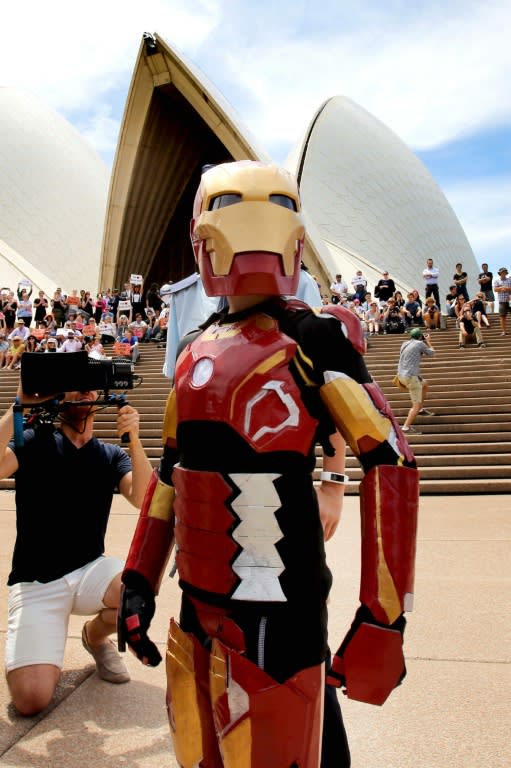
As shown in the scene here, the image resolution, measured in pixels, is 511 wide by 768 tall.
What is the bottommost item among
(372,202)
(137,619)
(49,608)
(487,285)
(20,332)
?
(49,608)

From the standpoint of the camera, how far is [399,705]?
2586mm

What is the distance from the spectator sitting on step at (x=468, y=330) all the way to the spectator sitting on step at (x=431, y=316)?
4.67 feet

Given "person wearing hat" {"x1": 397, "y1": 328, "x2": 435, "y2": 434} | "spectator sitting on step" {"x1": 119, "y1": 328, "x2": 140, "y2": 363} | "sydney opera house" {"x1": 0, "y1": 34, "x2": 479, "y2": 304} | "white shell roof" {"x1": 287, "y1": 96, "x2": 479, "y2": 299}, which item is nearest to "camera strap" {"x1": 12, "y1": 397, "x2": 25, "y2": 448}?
"person wearing hat" {"x1": 397, "y1": 328, "x2": 435, "y2": 434}

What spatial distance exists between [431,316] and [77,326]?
23.9 ft

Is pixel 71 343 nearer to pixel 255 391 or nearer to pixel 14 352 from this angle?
pixel 14 352

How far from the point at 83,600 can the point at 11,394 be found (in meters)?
9.82

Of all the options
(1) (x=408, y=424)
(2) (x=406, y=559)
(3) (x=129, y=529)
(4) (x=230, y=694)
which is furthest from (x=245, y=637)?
(1) (x=408, y=424)

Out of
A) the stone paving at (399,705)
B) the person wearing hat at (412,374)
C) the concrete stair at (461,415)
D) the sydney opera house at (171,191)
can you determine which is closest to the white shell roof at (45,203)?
the sydney opera house at (171,191)

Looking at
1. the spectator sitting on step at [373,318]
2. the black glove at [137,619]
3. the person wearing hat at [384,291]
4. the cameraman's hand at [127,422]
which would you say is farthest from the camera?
the person wearing hat at [384,291]

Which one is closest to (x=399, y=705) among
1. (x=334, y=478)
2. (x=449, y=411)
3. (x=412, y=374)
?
(x=334, y=478)

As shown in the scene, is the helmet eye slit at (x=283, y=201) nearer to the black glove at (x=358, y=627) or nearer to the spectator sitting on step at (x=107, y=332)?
the black glove at (x=358, y=627)

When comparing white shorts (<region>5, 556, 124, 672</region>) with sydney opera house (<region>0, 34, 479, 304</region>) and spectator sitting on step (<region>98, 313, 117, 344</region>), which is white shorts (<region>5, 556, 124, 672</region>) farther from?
sydney opera house (<region>0, 34, 479, 304</region>)

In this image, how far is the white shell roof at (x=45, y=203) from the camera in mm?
34406

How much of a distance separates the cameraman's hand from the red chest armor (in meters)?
0.88
